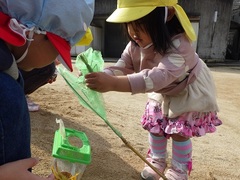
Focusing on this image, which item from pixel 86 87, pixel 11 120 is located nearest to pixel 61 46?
pixel 11 120

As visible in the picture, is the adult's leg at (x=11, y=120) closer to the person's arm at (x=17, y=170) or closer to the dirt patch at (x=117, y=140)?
the person's arm at (x=17, y=170)

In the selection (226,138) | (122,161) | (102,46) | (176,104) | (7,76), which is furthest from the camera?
(102,46)

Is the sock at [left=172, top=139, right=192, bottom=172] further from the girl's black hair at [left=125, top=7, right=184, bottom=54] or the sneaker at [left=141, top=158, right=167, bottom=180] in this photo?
the girl's black hair at [left=125, top=7, right=184, bottom=54]

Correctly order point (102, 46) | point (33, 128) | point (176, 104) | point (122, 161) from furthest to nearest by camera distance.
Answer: point (102, 46) → point (33, 128) → point (122, 161) → point (176, 104)

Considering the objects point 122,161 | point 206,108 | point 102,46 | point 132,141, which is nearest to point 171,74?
point 206,108

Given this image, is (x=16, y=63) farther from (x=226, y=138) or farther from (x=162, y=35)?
(x=226, y=138)

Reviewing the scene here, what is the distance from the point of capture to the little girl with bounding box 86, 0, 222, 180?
42.3 inches

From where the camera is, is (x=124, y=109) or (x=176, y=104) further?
(x=124, y=109)

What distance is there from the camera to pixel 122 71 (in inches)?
53.1

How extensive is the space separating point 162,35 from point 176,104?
312 millimetres

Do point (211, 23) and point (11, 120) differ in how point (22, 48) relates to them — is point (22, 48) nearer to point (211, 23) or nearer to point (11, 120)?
point (11, 120)

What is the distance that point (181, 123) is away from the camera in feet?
4.11

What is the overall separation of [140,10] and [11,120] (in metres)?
0.65

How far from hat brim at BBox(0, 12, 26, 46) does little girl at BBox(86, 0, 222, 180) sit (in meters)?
0.37
